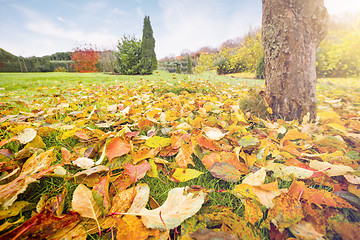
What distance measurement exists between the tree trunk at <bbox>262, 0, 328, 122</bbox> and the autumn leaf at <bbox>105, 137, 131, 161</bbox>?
5.25 ft

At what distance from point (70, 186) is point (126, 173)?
0.83 feet

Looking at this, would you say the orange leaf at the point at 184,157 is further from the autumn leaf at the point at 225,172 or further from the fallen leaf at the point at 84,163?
the fallen leaf at the point at 84,163

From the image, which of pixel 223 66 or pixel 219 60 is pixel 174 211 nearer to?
pixel 223 66

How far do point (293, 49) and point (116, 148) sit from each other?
1.80 m

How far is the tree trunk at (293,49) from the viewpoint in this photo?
1.51 metres

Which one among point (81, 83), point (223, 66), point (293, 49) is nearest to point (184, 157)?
point (293, 49)

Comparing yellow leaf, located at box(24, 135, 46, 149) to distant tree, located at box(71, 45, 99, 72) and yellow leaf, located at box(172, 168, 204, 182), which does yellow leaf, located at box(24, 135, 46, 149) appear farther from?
distant tree, located at box(71, 45, 99, 72)

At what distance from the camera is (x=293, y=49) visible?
154 centimetres

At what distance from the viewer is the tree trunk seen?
4.95 ft

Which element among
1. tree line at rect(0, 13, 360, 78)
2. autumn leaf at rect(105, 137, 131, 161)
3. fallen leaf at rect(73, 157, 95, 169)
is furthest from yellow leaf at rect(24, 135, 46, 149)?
tree line at rect(0, 13, 360, 78)

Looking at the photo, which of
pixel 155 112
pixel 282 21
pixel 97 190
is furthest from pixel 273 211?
pixel 282 21

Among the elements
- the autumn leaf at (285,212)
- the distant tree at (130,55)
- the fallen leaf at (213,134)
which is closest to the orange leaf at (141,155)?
the fallen leaf at (213,134)

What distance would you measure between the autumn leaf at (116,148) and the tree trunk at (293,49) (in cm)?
160

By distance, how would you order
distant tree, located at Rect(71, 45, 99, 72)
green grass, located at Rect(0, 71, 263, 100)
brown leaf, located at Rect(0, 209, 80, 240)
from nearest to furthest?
brown leaf, located at Rect(0, 209, 80, 240) → green grass, located at Rect(0, 71, 263, 100) → distant tree, located at Rect(71, 45, 99, 72)
